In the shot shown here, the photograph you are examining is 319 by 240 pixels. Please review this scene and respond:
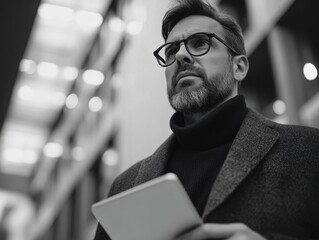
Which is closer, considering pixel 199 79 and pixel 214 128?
pixel 214 128

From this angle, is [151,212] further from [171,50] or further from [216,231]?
[171,50]

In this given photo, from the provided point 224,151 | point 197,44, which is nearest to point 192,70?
point 197,44

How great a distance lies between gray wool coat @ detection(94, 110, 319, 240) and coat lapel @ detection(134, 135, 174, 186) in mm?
361

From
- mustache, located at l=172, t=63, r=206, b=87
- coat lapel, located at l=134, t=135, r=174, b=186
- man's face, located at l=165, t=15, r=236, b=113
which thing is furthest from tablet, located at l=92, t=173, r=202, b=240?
mustache, located at l=172, t=63, r=206, b=87

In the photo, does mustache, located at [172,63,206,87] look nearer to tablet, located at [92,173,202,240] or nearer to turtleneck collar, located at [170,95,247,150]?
turtleneck collar, located at [170,95,247,150]

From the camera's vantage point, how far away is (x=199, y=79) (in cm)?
231

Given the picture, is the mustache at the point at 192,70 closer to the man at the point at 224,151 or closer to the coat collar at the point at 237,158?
the man at the point at 224,151

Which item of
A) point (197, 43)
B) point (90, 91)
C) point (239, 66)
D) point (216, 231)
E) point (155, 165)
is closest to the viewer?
point (216, 231)

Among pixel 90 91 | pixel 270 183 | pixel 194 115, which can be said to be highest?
pixel 270 183

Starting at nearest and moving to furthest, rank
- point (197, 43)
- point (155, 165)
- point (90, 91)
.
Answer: point (155, 165)
point (197, 43)
point (90, 91)

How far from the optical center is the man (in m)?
1.84

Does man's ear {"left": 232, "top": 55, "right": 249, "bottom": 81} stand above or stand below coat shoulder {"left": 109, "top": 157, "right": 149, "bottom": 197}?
above

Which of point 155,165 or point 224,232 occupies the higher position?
point 224,232

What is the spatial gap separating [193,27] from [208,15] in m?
0.16
